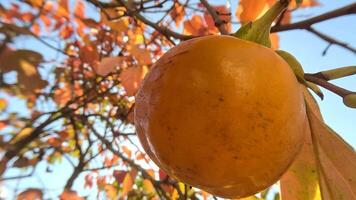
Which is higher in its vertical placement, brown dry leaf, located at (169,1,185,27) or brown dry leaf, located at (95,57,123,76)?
brown dry leaf, located at (169,1,185,27)

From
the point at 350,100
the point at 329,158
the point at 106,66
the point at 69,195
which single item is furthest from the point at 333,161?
the point at 69,195

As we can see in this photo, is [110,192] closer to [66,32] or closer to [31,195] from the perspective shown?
[31,195]

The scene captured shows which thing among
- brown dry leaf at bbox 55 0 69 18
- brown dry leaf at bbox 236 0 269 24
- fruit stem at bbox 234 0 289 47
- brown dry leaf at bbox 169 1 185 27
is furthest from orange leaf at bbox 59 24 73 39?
fruit stem at bbox 234 0 289 47

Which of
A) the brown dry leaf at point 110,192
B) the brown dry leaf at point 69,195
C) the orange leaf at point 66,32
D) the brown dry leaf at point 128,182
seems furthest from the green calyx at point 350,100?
the orange leaf at point 66,32

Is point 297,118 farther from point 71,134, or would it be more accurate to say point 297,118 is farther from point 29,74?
point 71,134

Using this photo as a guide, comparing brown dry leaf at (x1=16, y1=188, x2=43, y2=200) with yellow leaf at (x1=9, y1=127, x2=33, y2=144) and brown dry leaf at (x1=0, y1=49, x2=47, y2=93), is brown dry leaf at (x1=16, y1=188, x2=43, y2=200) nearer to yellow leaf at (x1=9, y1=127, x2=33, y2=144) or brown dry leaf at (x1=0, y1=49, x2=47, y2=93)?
yellow leaf at (x1=9, y1=127, x2=33, y2=144)

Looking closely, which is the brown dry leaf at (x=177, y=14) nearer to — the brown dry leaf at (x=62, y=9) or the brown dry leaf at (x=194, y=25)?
the brown dry leaf at (x=194, y=25)

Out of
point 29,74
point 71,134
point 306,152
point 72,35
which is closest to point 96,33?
point 72,35
